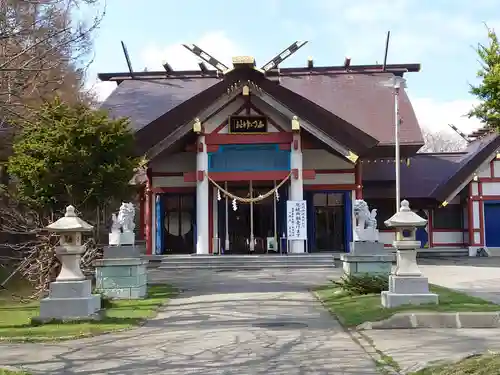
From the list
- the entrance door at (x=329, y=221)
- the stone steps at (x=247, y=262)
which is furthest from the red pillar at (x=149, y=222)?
the entrance door at (x=329, y=221)

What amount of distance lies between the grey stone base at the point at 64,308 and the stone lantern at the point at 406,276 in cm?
590

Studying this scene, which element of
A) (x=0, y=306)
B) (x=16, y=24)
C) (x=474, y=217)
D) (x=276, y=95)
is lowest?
(x=0, y=306)

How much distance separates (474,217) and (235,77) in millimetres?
13589

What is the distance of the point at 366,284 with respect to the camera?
13.5 metres

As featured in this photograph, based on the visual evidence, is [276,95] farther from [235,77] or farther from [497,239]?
[497,239]

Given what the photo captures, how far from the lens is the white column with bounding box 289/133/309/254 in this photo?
80.8ft

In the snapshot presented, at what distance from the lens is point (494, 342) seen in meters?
8.40

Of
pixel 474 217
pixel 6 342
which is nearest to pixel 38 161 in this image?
pixel 6 342

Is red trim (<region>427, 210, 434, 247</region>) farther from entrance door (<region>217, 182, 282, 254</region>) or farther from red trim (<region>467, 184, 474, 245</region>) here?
entrance door (<region>217, 182, 282, 254</region>)

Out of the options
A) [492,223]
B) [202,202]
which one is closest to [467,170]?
[492,223]

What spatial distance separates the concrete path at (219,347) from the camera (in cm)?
741

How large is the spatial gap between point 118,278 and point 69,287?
332 cm

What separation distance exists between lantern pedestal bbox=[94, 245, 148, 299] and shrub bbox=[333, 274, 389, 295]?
5.27m

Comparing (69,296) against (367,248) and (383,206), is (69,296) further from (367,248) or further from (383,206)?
(383,206)
